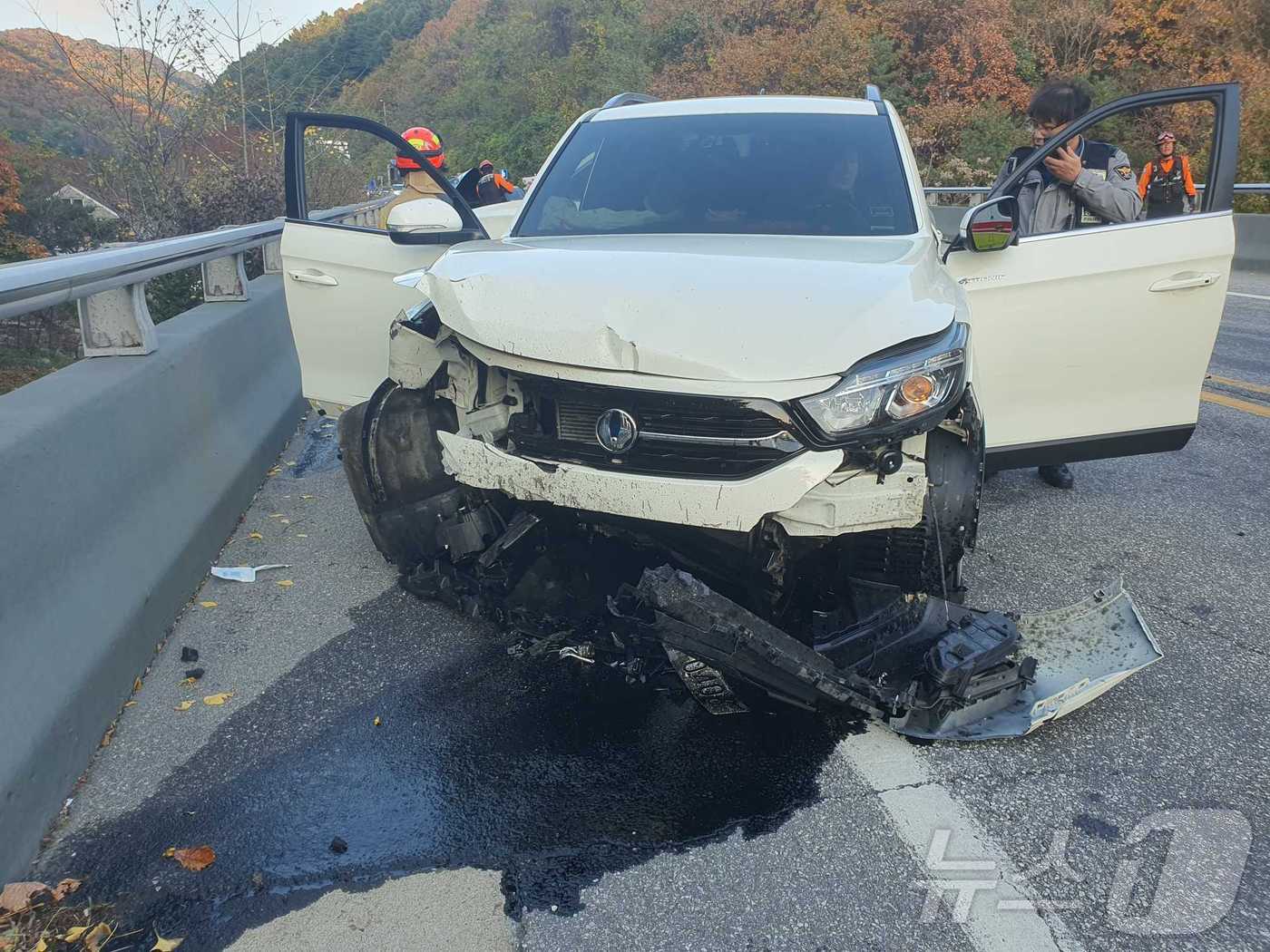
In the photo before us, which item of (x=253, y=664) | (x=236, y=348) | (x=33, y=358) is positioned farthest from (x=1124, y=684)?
(x=33, y=358)

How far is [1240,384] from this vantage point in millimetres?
8578

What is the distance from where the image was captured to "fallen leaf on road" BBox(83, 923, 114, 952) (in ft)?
7.84

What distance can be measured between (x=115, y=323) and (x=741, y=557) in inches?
116

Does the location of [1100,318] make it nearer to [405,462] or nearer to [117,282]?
[405,462]

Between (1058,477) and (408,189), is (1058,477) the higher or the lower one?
the lower one

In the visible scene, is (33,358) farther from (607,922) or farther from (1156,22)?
(1156,22)

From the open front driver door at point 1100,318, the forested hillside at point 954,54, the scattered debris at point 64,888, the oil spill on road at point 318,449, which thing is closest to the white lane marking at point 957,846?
the open front driver door at point 1100,318

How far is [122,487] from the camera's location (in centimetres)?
378

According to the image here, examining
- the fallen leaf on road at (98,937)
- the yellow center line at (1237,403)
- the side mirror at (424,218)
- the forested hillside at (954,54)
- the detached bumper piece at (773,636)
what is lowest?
the yellow center line at (1237,403)

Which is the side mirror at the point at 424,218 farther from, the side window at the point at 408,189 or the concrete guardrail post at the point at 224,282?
the concrete guardrail post at the point at 224,282

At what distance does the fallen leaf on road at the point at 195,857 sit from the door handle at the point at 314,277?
9.78 feet

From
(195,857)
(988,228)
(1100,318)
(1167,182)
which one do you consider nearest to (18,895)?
(195,857)

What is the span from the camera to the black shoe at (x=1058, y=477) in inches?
235

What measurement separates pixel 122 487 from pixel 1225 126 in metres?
4.76
